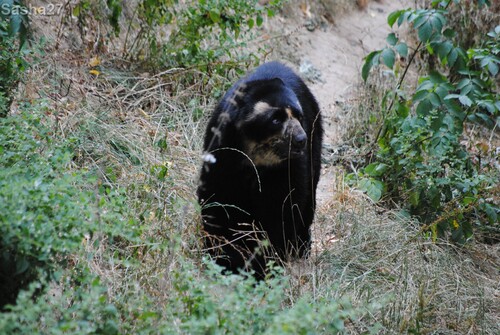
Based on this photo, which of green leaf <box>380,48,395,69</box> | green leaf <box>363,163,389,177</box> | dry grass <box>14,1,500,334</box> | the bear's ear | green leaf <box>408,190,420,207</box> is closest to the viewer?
dry grass <box>14,1,500,334</box>

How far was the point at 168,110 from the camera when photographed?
6.84 metres

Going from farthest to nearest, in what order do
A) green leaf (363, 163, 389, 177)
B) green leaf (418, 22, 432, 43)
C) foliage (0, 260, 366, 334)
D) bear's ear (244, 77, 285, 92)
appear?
green leaf (363, 163, 389, 177)
green leaf (418, 22, 432, 43)
bear's ear (244, 77, 285, 92)
foliage (0, 260, 366, 334)

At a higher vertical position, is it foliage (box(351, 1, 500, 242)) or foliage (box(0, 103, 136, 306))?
foliage (box(0, 103, 136, 306))

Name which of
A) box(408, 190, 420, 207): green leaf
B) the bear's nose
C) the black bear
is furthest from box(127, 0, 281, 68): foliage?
the bear's nose

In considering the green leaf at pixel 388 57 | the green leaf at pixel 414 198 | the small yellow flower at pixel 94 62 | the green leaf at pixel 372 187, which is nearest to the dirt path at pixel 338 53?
the green leaf at pixel 372 187

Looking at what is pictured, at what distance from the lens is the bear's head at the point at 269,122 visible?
4867 millimetres

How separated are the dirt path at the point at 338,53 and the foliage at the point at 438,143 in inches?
30.6

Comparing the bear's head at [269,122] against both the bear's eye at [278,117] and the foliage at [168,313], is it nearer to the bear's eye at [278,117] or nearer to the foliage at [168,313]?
the bear's eye at [278,117]

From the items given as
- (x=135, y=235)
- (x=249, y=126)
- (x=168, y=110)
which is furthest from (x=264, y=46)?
(x=135, y=235)

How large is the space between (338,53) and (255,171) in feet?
16.8

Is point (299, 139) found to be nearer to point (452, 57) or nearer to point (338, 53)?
point (452, 57)

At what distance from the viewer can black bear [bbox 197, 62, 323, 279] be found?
16.1 ft

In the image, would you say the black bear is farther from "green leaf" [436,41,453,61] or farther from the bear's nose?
"green leaf" [436,41,453,61]

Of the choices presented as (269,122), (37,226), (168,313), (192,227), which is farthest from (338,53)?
(37,226)
